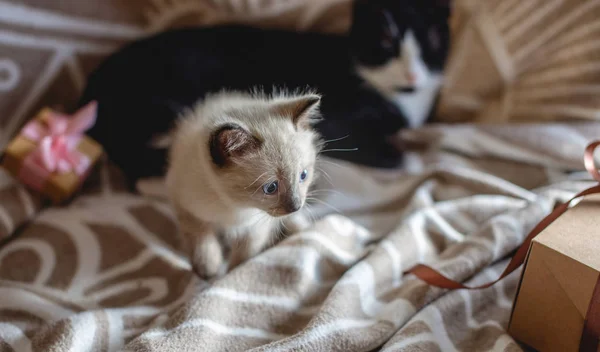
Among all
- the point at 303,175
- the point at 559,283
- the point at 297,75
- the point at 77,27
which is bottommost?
the point at 559,283

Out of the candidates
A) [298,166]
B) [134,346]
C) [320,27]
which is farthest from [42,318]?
[320,27]

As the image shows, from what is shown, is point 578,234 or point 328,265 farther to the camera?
point 328,265

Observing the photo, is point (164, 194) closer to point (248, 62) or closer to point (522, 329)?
point (248, 62)

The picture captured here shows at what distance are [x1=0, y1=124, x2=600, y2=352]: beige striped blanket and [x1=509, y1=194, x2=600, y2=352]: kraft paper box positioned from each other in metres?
0.05

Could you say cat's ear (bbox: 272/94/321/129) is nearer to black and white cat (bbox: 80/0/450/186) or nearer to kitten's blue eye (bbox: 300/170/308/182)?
kitten's blue eye (bbox: 300/170/308/182)

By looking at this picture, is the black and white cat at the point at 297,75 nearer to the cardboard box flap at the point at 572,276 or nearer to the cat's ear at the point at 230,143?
the cat's ear at the point at 230,143

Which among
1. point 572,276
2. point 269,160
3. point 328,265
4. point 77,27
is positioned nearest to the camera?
point 572,276

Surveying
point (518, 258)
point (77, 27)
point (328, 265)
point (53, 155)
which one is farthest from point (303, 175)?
point (77, 27)

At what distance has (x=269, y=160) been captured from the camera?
2.47 ft

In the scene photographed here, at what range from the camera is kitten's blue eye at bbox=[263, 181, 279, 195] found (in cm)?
76

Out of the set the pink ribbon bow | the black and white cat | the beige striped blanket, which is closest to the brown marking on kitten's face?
the beige striped blanket

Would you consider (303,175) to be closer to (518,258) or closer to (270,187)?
(270,187)

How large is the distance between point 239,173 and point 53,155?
513mm

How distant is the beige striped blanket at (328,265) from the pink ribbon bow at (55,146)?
7 cm
